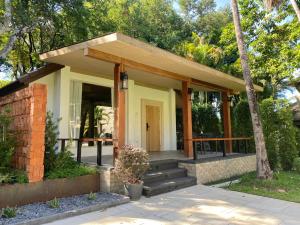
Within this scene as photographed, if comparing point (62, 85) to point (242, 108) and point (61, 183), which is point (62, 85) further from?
point (242, 108)

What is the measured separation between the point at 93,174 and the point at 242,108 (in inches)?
349

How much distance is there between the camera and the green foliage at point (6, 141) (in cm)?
556

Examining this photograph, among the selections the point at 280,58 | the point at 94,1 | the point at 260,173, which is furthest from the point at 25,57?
the point at 280,58

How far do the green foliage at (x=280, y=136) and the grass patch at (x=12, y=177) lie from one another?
A: 9488 millimetres

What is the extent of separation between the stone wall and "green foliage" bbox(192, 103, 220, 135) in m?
4.55

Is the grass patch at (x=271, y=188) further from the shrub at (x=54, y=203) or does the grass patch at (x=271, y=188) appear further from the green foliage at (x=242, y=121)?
the shrub at (x=54, y=203)

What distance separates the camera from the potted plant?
20.0 feet

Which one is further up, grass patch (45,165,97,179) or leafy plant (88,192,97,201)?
grass patch (45,165,97,179)

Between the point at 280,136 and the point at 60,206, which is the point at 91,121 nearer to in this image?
the point at 60,206

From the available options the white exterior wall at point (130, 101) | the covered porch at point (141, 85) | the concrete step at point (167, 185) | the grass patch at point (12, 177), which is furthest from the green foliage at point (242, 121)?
the grass patch at point (12, 177)

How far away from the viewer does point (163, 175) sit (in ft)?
24.1

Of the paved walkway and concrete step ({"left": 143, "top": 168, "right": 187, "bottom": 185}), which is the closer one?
the paved walkway

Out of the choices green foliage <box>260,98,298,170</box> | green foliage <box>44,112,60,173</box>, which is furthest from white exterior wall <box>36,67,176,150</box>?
green foliage <box>260,98,298,170</box>

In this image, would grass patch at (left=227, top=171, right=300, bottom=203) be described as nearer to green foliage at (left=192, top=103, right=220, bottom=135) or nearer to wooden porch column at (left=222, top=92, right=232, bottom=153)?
wooden porch column at (left=222, top=92, right=232, bottom=153)
